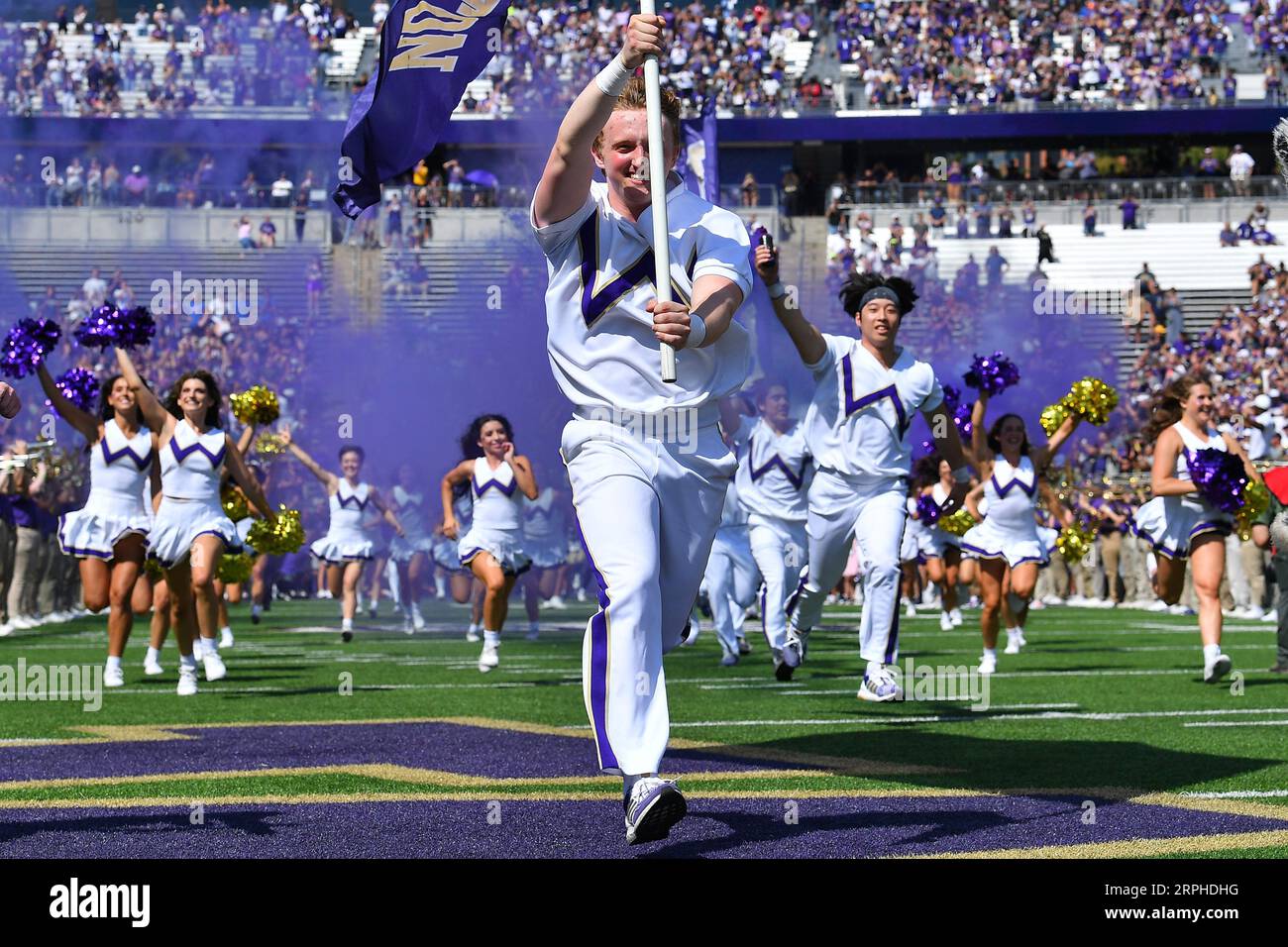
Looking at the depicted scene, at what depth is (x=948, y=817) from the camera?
20.9 feet

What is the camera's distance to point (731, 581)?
16000 millimetres

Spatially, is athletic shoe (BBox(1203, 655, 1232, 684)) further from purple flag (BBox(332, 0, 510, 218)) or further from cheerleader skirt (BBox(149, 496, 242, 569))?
cheerleader skirt (BBox(149, 496, 242, 569))

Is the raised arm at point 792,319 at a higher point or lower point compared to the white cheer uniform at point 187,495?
higher

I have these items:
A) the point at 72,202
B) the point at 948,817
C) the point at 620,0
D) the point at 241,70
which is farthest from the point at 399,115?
the point at 620,0

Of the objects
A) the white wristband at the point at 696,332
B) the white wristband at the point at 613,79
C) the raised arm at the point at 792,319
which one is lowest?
the white wristband at the point at 696,332

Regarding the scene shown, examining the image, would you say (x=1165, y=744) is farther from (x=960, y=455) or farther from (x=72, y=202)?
(x=72, y=202)

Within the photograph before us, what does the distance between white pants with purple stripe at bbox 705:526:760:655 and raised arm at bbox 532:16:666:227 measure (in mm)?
9507

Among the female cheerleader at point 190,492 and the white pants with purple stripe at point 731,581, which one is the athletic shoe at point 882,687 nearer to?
the female cheerleader at point 190,492

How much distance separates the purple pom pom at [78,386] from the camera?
43.8 feet

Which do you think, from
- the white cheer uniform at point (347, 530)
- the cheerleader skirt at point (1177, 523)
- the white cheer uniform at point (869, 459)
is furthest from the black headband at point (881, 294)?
the white cheer uniform at point (347, 530)

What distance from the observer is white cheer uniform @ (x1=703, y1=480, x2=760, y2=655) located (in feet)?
51.1

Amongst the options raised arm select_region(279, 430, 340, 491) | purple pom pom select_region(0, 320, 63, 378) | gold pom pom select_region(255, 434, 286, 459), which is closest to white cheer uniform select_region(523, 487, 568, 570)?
raised arm select_region(279, 430, 340, 491)

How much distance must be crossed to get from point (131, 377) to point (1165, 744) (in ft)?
23.9

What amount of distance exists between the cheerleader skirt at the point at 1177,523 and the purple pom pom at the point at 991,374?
1.23 meters
